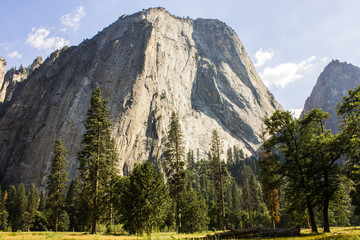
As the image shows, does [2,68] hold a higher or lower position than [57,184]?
higher

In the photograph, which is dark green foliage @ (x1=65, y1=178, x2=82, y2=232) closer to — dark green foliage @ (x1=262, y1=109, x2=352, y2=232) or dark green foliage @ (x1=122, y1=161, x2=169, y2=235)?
dark green foliage @ (x1=122, y1=161, x2=169, y2=235)

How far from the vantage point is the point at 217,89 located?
155750mm

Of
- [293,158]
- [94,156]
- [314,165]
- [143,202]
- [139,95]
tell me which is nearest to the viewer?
[314,165]

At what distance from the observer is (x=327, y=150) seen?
18625mm

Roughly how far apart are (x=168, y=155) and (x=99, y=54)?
121525 millimetres

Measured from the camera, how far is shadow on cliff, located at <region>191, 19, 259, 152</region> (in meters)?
146

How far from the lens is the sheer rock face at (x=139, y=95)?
106 meters

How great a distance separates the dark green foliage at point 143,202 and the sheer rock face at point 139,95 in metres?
71.5

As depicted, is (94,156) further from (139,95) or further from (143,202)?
(139,95)

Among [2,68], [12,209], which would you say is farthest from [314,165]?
[2,68]

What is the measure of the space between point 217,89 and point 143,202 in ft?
453

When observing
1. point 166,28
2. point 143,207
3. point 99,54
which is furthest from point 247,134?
point 143,207

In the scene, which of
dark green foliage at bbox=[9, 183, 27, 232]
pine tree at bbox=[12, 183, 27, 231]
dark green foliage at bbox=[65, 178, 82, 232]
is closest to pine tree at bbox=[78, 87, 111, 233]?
dark green foliage at bbox=[65, 178, 82, 232]

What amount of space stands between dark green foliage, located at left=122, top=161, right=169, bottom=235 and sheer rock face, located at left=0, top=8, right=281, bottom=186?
71467mm
